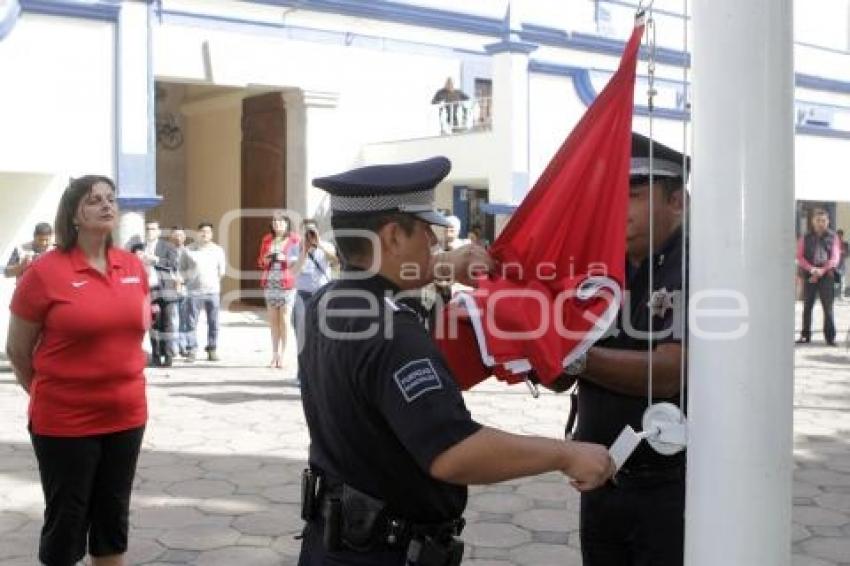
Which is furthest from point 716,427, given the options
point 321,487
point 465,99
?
point 465,99

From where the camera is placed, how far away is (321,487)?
7.03 ft

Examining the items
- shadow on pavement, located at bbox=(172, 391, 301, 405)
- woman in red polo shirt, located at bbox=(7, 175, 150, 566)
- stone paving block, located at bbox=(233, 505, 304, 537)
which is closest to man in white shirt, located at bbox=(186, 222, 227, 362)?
shadow on pavement, located at bbox=(172, 391, 301, 405)

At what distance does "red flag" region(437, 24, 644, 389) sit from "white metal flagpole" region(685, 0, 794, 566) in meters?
0.40

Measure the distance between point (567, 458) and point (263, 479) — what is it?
12.6ft

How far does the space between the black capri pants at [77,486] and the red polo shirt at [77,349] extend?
0.18 feet

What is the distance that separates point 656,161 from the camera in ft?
7.88

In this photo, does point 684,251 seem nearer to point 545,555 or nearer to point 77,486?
point 77,486

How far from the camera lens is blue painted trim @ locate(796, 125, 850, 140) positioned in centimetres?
1830

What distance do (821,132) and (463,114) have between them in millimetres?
7638

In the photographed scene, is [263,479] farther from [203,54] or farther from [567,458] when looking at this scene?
[203,54]

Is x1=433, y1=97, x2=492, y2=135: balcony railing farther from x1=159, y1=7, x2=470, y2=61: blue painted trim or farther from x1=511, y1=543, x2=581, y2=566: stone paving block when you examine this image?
x1=511, y1=543, x2=581, y2=566: stone paving block

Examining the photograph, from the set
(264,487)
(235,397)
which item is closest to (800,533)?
(264,487)

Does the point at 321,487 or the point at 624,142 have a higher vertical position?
the point at 624,142

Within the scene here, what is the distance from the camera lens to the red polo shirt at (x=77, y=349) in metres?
3.29
